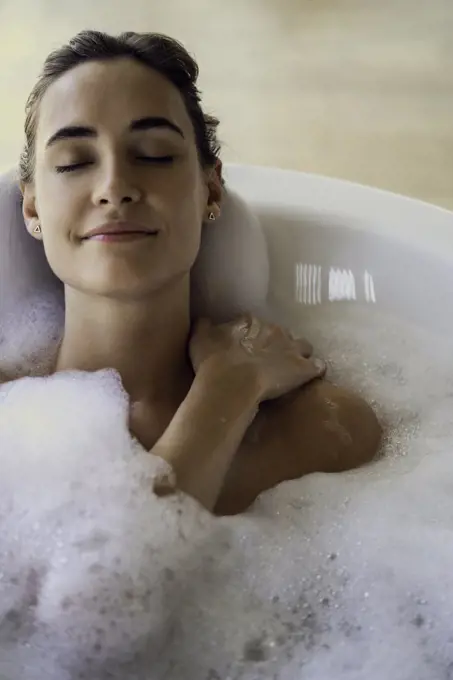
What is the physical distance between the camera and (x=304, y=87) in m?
2.73

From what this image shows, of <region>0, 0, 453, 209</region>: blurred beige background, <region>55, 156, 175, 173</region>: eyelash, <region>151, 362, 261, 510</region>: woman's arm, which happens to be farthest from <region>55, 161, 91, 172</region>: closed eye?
<region>0, 0, 453, 209</region>: blurred beige background

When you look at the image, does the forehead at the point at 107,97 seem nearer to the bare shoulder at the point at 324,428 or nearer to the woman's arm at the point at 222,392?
the woman's arm at the point at 222,392

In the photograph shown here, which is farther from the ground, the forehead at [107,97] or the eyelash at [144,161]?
the forehead at [107,97]

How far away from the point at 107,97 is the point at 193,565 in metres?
0.67

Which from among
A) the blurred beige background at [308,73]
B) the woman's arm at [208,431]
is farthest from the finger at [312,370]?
the blurred beige background at [308,73]

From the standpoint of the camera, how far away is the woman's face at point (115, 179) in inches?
45.5

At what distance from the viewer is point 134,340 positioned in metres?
1.25

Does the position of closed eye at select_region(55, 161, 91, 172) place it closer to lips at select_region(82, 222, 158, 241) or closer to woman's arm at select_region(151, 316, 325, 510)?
lips at select_region(82, 222, 158, 241)

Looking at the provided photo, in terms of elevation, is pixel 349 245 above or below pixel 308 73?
below

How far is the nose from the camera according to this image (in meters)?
1.14

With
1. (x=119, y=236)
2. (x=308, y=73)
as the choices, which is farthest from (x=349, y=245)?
(x=308, y=73)

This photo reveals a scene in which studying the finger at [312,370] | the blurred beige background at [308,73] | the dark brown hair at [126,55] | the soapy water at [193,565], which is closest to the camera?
the soapy water at [193,565]

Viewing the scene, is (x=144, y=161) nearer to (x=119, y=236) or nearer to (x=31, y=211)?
(x=119, y=236)

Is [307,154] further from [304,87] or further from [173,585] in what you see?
[173,585]
